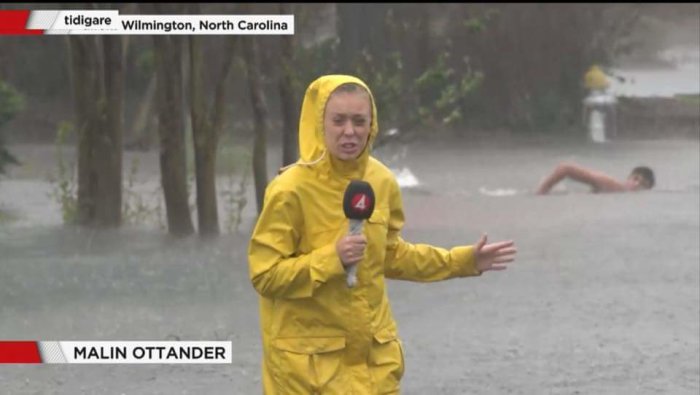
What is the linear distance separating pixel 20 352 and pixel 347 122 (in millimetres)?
2537

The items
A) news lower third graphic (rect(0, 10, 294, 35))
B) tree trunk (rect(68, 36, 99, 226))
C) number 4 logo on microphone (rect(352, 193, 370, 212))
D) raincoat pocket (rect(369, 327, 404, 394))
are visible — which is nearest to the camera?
number 4 logo on microphone (rect(352, 193, 370, 212))

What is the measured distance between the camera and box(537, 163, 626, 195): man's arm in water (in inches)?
408

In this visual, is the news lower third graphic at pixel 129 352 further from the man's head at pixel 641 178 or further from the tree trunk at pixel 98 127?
the man's head at pixel 641 178

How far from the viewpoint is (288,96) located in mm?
9703

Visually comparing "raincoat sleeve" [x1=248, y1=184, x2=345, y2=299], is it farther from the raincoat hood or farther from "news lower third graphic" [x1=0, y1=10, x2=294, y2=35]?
"news lower third graphic" [x1=0, y1=10, x2=294, y2=35]

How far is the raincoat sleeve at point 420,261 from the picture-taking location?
5316 mm

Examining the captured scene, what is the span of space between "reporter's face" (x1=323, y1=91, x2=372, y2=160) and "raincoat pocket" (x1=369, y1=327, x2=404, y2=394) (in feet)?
1.75

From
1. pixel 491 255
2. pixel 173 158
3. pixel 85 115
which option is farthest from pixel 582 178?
pixel 491 255

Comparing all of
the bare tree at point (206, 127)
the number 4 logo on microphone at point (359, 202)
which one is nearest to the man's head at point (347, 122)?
the number 4 logo on microphone at point (359, 202)

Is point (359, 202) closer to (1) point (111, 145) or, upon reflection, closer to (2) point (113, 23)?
(2) point (113, 23)

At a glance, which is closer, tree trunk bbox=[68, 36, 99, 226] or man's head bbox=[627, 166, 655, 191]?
tree trunk bbox=[68, 36, 99, 226]

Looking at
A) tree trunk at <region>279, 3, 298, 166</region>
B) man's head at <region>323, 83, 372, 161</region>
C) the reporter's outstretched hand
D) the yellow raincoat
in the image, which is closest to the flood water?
tree trunk at <region>279, 3, 298, 166</region>

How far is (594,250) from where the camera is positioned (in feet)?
32.3

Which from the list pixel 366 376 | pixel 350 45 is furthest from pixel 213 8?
pixel 366 376
